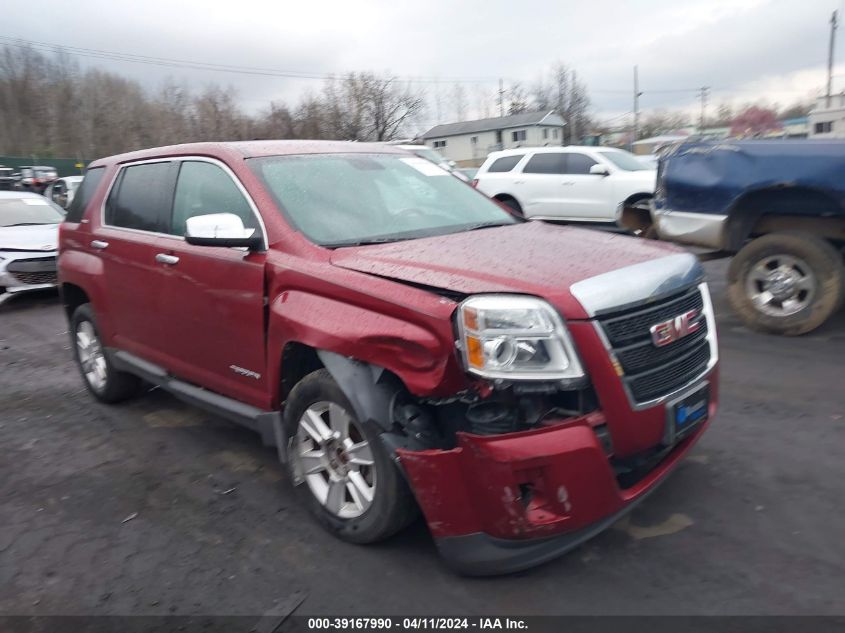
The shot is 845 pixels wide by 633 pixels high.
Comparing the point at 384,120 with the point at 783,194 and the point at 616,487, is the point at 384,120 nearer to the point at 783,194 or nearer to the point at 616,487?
the point at 783,194

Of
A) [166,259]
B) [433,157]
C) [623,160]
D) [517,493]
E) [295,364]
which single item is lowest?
[517,493]

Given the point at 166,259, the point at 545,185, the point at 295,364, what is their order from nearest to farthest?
1. the point at 295,364
2. the point at 166,259
3. the point at 545,185

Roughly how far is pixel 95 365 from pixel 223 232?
9.16 feet

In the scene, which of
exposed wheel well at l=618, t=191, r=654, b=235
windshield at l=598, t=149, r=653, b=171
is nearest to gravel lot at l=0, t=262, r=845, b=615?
exposed wheel well at l=618, t=191, r=654, b=235

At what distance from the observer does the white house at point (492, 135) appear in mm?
59750

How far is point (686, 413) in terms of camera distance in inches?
119

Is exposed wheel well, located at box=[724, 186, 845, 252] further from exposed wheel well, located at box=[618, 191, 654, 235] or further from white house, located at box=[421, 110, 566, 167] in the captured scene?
white house, located at box=[421, 110, 566, 167]

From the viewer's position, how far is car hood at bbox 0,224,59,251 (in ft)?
33.1

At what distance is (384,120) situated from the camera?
46219mm

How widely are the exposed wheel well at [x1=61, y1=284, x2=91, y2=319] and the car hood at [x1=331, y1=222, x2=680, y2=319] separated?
3239 mm

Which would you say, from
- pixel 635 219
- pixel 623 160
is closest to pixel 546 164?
pixel 623 160

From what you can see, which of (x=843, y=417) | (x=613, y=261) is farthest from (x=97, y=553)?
(x=843, y=417)

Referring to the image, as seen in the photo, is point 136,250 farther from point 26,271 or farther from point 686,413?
point 26,271

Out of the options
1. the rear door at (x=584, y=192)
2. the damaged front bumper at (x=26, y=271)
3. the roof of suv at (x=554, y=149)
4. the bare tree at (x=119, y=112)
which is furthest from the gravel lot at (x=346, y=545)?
the bare tree at (x=119, y=112)
